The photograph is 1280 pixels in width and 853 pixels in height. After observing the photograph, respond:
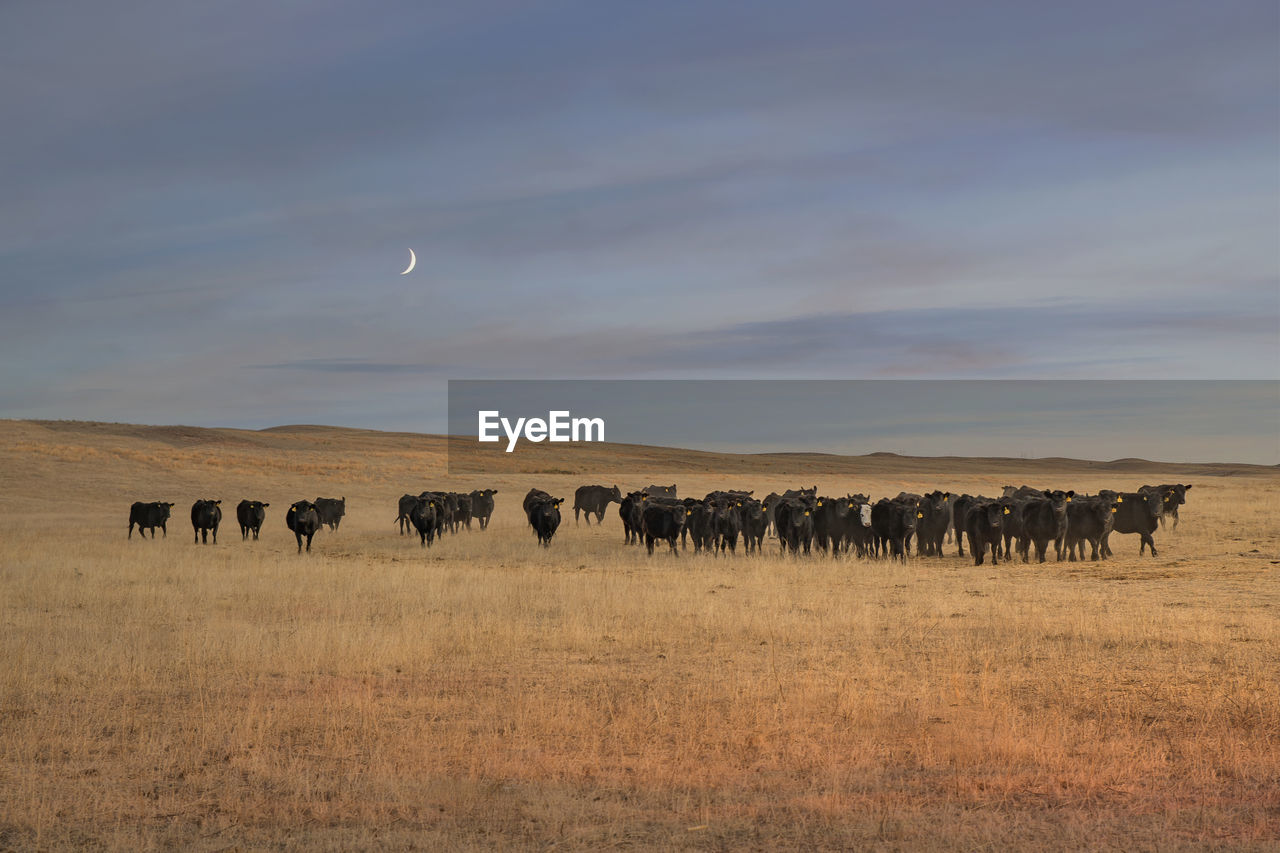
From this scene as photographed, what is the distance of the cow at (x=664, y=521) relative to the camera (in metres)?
28.2

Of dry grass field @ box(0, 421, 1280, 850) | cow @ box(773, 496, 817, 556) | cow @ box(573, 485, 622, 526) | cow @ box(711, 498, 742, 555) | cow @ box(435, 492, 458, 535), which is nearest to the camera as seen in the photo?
dry grass field @ box(0, 421, 1280, 850)

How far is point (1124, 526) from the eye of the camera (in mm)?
28484

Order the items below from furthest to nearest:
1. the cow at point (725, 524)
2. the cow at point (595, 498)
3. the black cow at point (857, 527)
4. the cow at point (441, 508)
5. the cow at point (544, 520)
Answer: the cow at point (595, 498)
the cow at point (441, 508)
the cow at point (544, 520)
the cow at point (725, 524)
the black cow at point (857, 527)

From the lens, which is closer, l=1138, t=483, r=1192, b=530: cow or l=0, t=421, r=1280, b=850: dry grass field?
l=0, t=421, r=1280, b=850: dry grass field

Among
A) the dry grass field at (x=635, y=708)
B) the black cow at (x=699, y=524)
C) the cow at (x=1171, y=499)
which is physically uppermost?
the cow at (x=1171, y=499)

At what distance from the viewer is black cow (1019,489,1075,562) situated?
976 inches

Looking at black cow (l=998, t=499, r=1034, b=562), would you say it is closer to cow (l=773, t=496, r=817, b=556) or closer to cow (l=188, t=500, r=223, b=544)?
cow (l=773, t=496, r=817, b=556)

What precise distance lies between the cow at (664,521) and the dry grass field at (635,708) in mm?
6163

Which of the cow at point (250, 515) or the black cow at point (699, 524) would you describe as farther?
the cow at point (250, 515)

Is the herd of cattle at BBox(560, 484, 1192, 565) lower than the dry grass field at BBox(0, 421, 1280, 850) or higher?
higher

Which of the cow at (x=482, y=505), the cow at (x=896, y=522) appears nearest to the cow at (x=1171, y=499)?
the cow at (x=896, y=522)

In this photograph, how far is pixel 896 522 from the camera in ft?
86.0

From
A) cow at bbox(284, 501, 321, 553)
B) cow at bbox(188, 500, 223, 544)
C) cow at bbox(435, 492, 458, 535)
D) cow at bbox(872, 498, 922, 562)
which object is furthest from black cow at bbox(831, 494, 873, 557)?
cow at bbox(188, 500, 223, 544)

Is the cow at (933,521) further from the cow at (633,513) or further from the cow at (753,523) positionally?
the cow at (633,513)
